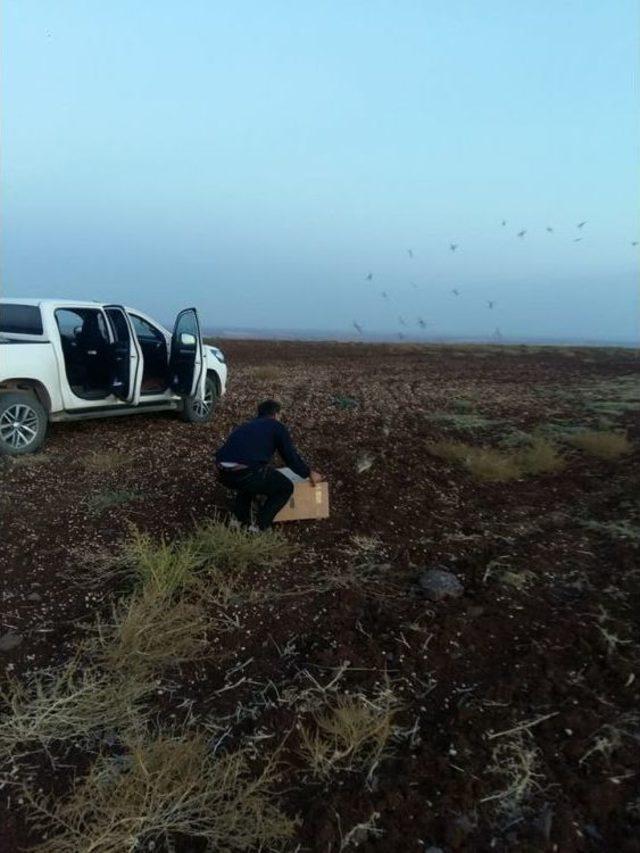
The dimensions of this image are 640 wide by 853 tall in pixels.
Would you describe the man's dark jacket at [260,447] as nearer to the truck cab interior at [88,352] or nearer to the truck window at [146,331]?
the truck cab interior at [88,352]

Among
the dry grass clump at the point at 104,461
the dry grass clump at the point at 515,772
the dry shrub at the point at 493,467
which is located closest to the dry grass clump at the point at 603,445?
the dry shrub at the point at 493,467

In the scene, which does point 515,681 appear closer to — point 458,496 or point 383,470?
point 458,496

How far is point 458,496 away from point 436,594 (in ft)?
7.85

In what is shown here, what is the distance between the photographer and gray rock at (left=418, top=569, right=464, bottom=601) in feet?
15.1

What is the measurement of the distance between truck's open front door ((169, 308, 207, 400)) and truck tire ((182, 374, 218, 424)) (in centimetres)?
32

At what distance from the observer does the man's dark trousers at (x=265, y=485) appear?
5469 millimetres

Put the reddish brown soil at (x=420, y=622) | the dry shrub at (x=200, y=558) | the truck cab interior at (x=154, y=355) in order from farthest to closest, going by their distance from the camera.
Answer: the truck cab interior at (x=154, y=355) → the dry shrub at (x=200, y=558) → the reddish brown soil at (x=420, y=622)

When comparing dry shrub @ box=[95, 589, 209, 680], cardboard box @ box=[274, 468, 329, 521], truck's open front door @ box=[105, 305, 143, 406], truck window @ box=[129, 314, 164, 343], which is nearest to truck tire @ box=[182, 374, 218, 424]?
truck window @ box=[129, 314, 164, 343]

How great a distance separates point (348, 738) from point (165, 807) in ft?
2.78

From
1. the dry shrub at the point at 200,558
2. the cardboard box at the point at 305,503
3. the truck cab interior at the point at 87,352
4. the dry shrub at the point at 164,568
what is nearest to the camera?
the dry shrub at the point at 164,568

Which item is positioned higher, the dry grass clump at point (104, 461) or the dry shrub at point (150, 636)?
the dry grass clump at point (104, 461)

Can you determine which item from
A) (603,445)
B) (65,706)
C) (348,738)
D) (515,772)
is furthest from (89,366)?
(515,772)

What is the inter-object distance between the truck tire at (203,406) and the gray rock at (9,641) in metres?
5.80

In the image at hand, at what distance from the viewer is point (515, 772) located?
3.01 meters
